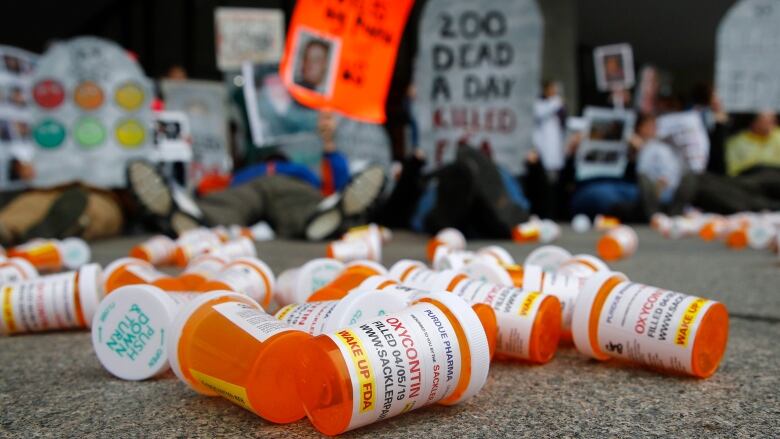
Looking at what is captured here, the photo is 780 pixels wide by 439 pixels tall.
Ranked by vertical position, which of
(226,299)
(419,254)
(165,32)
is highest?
(165,32)

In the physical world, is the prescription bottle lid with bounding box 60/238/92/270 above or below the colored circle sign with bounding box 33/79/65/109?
below

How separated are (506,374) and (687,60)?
11.1m

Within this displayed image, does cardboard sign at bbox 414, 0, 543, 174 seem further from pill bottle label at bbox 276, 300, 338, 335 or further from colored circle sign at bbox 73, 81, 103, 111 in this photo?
pill bottle label at bbox 276, 300, 338, 335

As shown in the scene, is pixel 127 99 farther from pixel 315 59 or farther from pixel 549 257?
pixel 549 257

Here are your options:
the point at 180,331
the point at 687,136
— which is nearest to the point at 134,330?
the point at 180,331

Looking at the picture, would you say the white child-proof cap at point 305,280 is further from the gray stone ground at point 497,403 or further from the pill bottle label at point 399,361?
the pill bottle label at point 399,361

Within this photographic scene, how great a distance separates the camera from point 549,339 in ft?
3.32

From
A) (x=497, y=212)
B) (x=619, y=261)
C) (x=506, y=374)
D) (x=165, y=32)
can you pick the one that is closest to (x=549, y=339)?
(x=506, y=374)

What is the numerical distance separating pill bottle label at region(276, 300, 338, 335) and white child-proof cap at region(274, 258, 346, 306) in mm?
317

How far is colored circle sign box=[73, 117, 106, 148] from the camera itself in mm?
3822

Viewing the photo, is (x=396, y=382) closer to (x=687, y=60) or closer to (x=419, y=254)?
(x=419, y=254)

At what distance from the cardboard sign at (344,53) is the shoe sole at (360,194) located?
53cm

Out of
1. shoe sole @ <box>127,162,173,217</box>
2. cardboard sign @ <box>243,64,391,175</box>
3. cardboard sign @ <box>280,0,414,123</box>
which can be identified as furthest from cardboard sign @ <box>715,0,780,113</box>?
shoe sole @ <box>127,162,173,217</box>

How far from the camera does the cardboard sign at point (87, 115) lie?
3.78 metres
